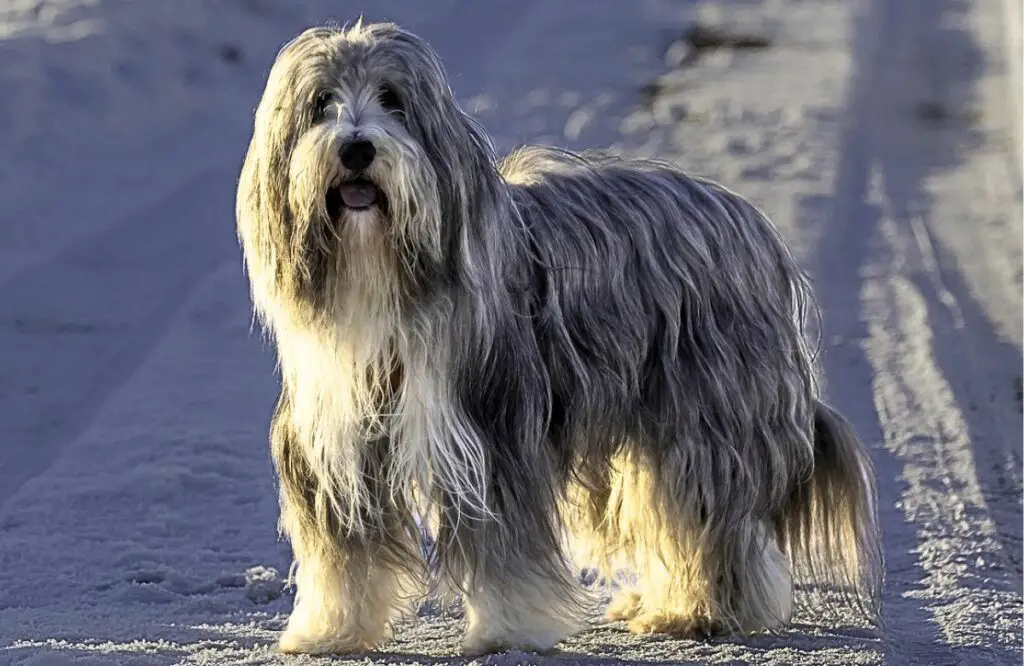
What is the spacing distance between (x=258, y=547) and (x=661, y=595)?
1.75m

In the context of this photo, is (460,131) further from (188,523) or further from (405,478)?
(188,523)

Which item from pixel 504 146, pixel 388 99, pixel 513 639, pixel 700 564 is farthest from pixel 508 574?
pixel 504 146

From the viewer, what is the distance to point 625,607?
5852 mm

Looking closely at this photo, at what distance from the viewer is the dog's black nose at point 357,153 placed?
4.33 m

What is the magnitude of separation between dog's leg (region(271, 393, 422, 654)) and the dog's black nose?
0.90 meters

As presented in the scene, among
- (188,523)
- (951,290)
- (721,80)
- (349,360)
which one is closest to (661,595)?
(349,360)

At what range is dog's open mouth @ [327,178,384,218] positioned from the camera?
4414 mm

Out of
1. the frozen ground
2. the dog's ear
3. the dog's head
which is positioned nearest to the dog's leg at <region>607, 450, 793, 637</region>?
the frozen ground

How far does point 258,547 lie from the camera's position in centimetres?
655

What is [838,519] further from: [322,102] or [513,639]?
[322,102]

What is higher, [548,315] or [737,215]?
[737,215]

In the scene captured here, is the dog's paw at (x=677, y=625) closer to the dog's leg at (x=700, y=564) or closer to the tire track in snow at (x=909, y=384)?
the dog's leg at (x=700, y=564)

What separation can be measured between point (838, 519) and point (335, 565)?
5.40ft

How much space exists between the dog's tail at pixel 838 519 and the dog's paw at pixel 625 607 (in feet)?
1.82
